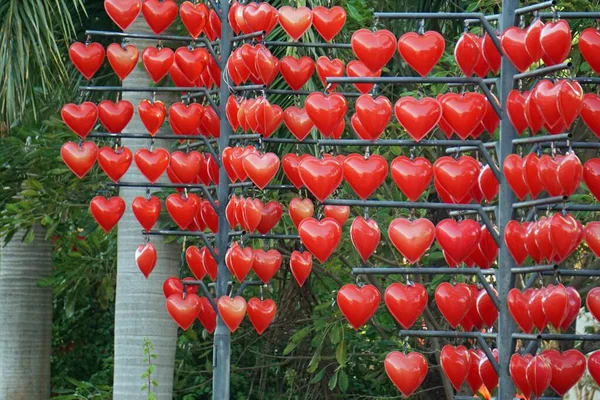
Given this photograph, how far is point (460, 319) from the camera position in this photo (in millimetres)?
5352

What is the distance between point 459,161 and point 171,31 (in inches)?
177

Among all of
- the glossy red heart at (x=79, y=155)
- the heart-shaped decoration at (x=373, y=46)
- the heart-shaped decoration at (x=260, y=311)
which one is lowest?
the heart-shaped decoration at (x=260, y=311)

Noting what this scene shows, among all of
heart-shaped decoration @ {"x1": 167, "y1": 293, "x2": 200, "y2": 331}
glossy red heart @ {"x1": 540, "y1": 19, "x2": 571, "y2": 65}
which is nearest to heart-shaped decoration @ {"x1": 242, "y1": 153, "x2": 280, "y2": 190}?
heart-shaped decoration @ {"x1": 167, "y1": 293, "x2": 200, "y2": 331}

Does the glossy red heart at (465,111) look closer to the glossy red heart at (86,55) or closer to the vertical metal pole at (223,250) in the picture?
the vertical metal pole at (223,250)

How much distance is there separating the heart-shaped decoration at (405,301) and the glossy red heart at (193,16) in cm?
234

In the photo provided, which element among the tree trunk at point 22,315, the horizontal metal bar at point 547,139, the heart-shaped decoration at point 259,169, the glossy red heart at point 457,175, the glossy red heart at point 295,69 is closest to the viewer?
the horizontal metal bar at point 547,139

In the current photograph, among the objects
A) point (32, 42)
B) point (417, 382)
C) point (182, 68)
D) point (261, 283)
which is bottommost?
point (417, 382)

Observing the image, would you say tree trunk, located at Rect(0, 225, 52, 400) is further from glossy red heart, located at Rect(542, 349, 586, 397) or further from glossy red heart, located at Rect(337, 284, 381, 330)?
glossy red heart, located at Rect(542, 349, 586, 397)

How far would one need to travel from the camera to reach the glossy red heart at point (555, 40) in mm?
4836

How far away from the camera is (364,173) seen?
5.36 metres

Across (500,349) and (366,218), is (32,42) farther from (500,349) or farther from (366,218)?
(500,349)

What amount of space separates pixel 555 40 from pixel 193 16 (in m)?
2.62

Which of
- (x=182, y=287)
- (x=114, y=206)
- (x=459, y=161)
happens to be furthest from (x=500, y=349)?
(x=114, y=206)

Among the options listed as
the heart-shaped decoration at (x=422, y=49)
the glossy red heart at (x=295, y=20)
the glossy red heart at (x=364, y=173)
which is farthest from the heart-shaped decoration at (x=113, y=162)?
the heart-shaped decoration at (x=422, y=49)
